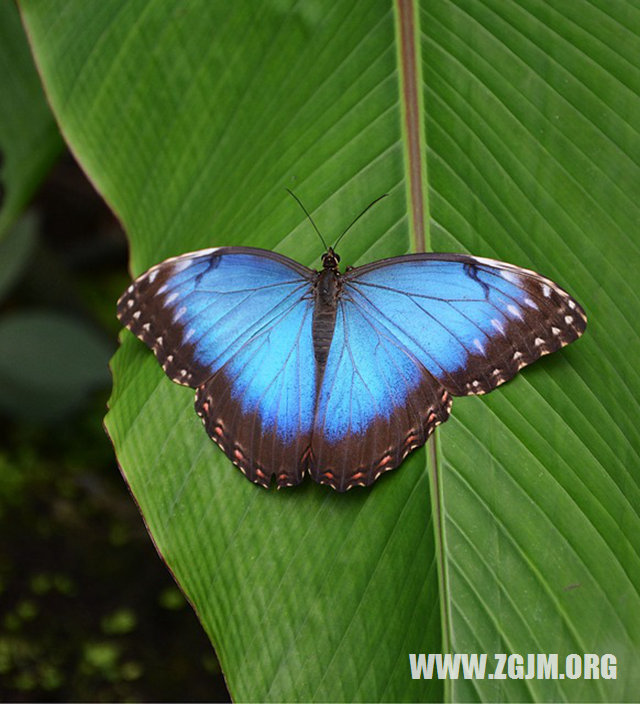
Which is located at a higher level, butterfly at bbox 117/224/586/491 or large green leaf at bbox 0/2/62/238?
large green leaf at bbox 0/2/62/238

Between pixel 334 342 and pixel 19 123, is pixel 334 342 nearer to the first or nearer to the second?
pixel 334 342

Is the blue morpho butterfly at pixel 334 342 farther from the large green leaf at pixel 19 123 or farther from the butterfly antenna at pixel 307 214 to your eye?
the large green leaf at pixel 19 123

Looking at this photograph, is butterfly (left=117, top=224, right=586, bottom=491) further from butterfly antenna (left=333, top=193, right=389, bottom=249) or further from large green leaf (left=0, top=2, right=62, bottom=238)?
large green leaf (left=0, top=2, right=62, bottom=238)

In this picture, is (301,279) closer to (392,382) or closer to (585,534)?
(392,382)

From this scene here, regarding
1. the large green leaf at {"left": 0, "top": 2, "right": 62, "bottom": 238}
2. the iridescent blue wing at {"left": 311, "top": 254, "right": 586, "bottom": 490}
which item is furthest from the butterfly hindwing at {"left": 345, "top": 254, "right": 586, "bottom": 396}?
the large green leaf at {"left": 0, "top": 2, "right": 62, "bottom": 238}

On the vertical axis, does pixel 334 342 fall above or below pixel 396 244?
below

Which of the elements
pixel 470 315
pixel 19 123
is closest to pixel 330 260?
pixel 470 315

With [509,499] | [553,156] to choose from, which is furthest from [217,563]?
[553,156]
